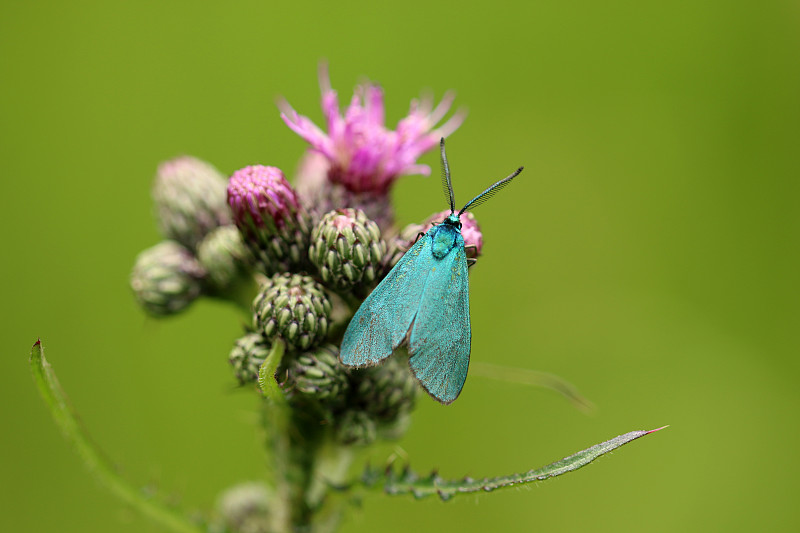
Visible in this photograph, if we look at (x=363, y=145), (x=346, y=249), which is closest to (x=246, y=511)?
(x=346, y=249)

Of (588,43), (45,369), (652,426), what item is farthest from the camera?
(588,43)

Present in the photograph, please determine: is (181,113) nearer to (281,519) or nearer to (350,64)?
(350,64)

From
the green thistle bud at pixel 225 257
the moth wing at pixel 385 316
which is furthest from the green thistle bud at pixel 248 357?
the green thistle bud at pixel 225 257

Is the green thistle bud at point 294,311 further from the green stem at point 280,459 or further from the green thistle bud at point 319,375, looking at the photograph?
the green stem at point 280,459

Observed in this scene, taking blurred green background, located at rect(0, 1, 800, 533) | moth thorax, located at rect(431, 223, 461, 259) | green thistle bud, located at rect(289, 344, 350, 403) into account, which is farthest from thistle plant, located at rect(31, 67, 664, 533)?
blurred green background, located at rect(0, 1, 800, 533)

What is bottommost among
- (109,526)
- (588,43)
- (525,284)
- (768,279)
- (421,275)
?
(109,526)

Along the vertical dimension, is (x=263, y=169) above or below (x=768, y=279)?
below

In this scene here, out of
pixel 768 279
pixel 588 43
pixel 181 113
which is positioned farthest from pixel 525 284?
pixel 181 113
